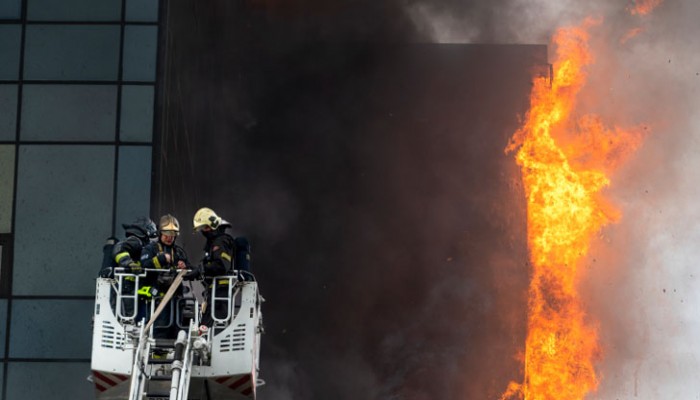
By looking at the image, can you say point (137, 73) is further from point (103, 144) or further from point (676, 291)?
point (676, 291)

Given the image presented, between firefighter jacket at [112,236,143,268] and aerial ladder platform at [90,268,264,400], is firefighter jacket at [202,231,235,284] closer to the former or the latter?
aerial ladder platform at [90,268,264,400]

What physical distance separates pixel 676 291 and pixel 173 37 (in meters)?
17.3

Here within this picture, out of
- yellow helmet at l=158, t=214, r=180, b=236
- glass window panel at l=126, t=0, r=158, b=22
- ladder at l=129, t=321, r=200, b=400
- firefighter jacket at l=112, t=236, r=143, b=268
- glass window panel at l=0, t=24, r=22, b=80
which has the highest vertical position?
glass window panel at l=126, t=0, r=158, b=22

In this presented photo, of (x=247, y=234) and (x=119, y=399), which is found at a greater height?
(x=247, y=234)

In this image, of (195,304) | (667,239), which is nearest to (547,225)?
(667,239)

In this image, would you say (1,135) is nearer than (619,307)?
Yes

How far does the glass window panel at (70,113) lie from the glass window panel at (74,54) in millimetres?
212

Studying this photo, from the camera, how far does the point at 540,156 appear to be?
91.3ft

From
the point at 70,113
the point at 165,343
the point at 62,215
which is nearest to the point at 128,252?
the point at 165,343

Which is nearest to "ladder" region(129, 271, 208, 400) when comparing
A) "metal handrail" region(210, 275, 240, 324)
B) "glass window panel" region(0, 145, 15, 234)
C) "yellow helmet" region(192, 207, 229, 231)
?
"metal handrail" region(210, 275, 240, 324)

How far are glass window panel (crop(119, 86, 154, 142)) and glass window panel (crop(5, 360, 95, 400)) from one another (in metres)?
3.19

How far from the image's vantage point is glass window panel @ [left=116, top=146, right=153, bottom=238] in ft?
57.9

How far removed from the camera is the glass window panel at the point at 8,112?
1795 centimetres

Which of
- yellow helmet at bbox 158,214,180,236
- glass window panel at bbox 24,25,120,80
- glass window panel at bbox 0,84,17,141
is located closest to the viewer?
yellow helmet at bbox 158,214,180,236
